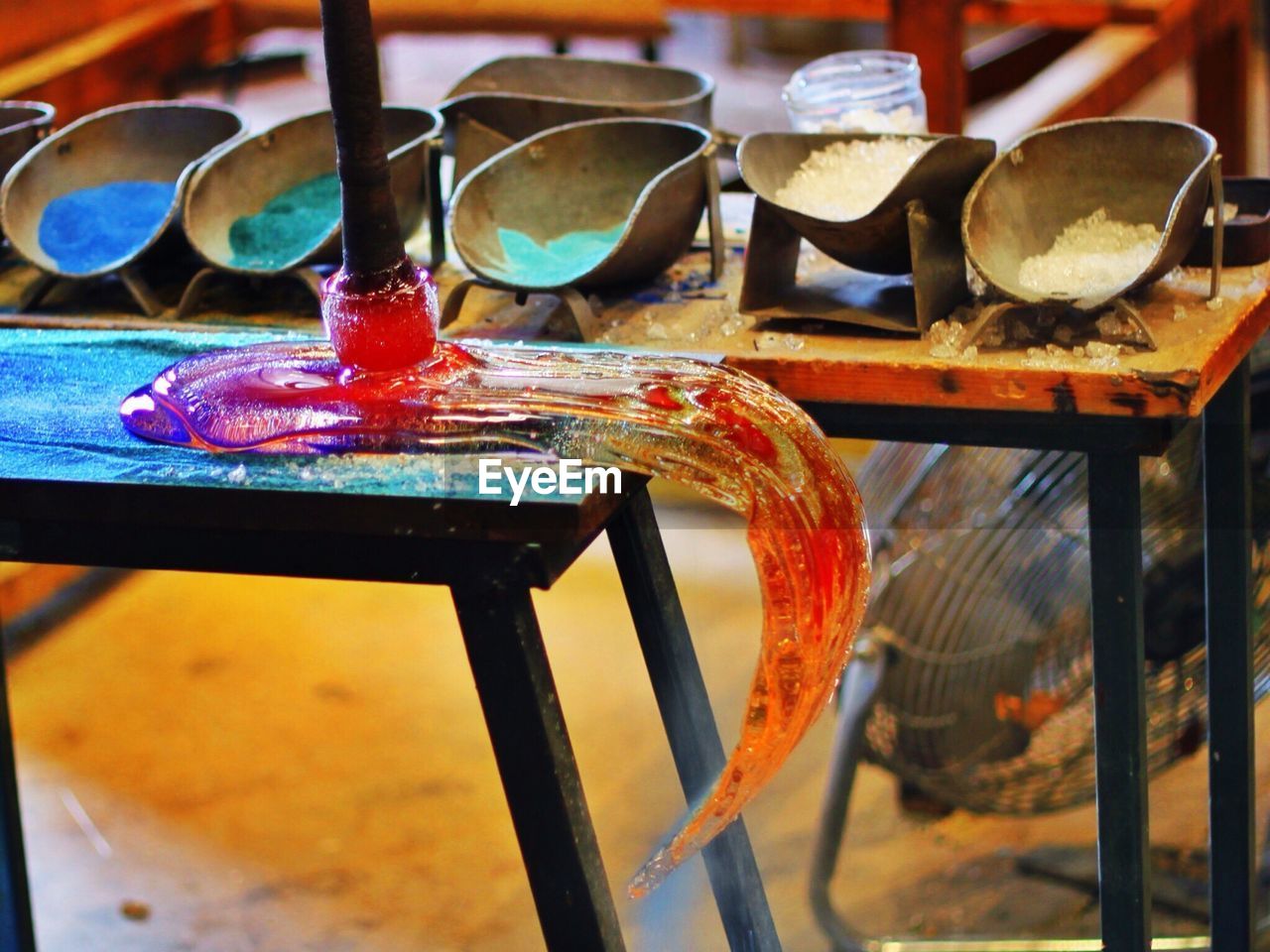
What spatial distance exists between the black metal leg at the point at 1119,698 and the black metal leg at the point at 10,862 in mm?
1048

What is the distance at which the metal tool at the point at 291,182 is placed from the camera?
5.14 ft

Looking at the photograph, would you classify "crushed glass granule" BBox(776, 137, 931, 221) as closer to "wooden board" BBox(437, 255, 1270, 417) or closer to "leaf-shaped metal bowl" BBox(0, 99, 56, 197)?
"wooden board" BBox(437, 255, 1270, 417)

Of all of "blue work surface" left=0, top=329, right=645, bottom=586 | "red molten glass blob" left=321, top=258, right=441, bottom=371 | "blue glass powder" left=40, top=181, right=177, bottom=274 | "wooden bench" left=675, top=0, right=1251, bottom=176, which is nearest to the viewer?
"blue work surface" left=0, top=329, right=645, bottom=586

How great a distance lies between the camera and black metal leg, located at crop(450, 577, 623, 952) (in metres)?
1.06

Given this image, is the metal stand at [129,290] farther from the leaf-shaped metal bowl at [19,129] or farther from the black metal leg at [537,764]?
the black metal leg at [537,764]

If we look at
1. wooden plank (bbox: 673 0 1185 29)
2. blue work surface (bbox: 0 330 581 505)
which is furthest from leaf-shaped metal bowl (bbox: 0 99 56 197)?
wooden plank (bbox: 673 0 1185 29)

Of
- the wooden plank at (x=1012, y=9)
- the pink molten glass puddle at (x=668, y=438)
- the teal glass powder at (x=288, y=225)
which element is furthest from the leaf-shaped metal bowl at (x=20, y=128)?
the wooden plank at (x=1012, y=9)

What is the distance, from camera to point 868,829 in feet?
7.82

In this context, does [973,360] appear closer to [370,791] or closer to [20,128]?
[20,128]

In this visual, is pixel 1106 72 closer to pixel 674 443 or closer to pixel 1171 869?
pixel 1171 869

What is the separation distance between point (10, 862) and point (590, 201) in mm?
898

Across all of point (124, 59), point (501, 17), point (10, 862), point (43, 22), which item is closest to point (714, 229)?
point (10, 862)

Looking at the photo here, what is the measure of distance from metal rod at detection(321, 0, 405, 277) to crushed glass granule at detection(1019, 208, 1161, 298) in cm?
55

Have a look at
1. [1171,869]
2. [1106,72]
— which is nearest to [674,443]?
[1171,869]
